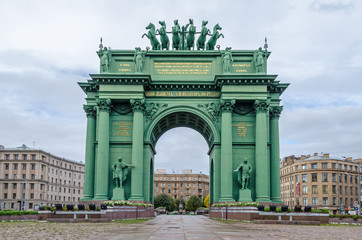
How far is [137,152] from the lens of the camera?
43062 mm

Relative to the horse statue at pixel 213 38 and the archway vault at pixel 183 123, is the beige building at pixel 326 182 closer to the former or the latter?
the archway vault at pixel 183 123

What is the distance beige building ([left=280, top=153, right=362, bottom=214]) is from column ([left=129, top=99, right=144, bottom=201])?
193 ft

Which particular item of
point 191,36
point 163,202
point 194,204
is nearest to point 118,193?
point 191,36

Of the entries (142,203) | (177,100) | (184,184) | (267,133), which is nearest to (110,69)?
(177,100)

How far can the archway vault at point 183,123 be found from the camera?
4484 centimetres

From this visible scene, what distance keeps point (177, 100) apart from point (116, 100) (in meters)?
6.25

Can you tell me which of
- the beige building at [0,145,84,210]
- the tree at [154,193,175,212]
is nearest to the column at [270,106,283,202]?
the beige building at [0,145,84,210]

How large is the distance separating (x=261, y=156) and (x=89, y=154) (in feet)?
57.4

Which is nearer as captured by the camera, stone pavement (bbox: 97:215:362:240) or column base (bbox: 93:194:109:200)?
stone pavement (bbox: 97:215:362:240)

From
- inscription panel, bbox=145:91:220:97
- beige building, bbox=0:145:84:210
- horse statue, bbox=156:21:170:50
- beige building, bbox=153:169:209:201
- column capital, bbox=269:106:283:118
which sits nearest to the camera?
inscription panel, bbox=145:91:220:97

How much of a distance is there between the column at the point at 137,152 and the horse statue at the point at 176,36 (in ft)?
25.0

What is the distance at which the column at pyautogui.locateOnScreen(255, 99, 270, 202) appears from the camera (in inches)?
1655

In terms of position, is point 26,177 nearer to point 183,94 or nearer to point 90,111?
point 90,111

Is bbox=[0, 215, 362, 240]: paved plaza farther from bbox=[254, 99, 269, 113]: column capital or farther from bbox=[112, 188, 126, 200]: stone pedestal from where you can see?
bbox=[254, 99, 269, 113]: column capital
